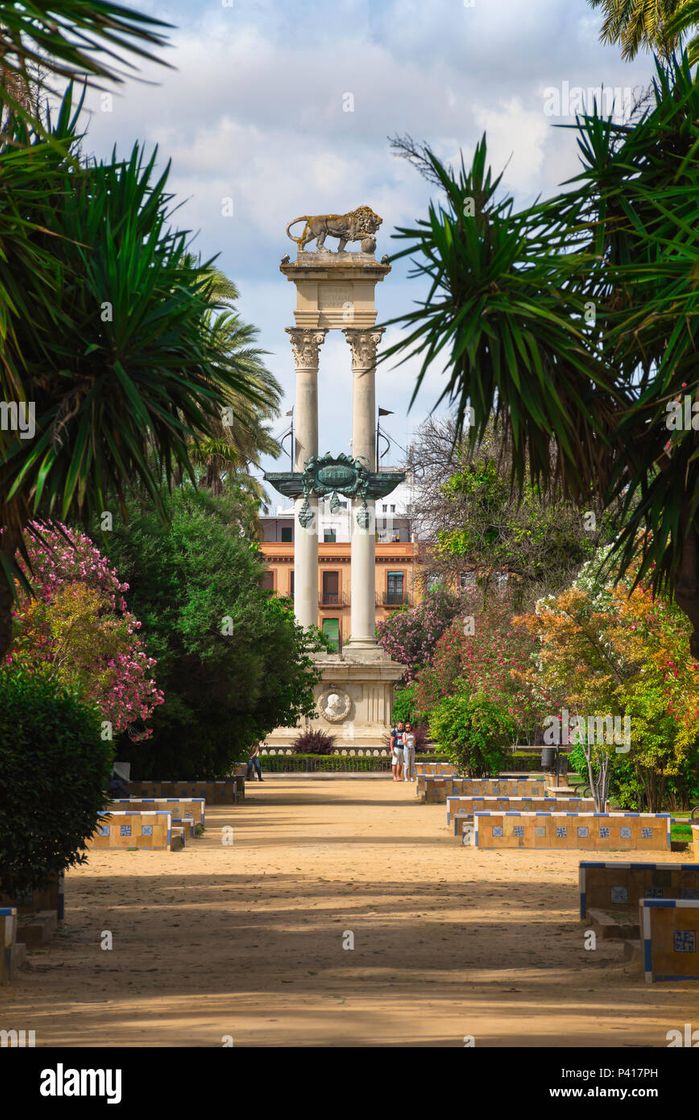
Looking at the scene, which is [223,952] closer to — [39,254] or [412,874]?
[39,254]

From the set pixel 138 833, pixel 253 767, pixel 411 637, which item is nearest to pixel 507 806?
pixel 138 833

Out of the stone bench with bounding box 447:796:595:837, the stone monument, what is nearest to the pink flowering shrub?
the stone bench with bounding box 447:796:595:837

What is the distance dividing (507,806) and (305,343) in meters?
36.6

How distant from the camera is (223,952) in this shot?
13.5 metres

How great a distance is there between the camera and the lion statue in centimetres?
6262

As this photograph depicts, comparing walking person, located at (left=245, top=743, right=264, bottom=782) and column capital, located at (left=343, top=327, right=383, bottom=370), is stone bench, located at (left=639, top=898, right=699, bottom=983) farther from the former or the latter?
column capital, located at (left=343, top=327, right=383, bottom=370)

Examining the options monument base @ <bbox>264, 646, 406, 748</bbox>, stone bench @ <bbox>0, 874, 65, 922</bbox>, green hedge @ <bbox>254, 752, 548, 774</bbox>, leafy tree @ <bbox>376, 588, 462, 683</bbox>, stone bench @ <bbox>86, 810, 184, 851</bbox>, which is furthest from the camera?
leafy tree @ <bbox>376, 588, 462, 683</bbox>

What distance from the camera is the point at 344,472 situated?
60.2m

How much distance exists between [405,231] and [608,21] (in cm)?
2170

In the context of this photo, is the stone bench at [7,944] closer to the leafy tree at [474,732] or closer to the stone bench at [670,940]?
the stone bench at [670,940]

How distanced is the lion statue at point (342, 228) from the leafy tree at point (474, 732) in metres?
27.2

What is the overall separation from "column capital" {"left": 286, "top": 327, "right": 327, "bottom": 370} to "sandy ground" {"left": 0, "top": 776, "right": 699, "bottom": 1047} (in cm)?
3972

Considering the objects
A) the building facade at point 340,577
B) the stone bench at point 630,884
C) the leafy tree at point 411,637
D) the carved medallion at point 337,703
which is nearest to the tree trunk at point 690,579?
the stone bench at point 630,884

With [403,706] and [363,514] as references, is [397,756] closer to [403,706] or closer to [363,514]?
[363,514]
